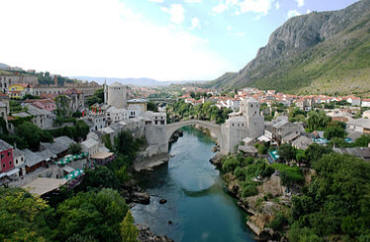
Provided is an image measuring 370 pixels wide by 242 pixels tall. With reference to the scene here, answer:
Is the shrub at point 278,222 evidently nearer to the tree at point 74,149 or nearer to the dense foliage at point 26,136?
the tree at point 74,149

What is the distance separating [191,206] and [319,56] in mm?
49058

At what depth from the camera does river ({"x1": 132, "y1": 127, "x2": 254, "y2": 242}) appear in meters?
12.1

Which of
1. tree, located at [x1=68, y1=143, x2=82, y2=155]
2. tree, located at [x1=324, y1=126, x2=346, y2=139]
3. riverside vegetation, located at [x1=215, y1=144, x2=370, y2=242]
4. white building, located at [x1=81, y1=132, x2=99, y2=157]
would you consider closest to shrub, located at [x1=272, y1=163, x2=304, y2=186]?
riverside vegetation, located at [x1=215, y1=144, x2=370, y2=242]

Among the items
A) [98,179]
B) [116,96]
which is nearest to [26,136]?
[98,179]

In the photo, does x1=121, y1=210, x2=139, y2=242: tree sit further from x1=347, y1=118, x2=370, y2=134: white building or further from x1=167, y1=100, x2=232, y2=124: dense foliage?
x1=167, y1=100, x2=232, y2=124: dense foliage

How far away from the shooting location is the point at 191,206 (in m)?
14.5

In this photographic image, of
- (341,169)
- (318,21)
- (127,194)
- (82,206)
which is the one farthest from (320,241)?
(318,21)

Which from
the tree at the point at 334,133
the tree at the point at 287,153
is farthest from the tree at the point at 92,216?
Result: the tree at the point at 334,133

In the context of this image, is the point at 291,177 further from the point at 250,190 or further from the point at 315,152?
the point at 250,190

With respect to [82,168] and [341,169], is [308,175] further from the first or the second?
[82,168]

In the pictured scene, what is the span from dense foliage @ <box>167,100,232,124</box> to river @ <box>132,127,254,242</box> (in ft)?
39.0

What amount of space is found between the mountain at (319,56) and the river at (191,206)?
29.1 meters

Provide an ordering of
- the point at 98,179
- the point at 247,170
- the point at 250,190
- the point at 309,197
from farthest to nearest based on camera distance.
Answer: the point at 247,170, the point at 250,190, the point at 98,179, the point at 309,197

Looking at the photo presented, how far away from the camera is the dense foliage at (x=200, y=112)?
1294 inches
